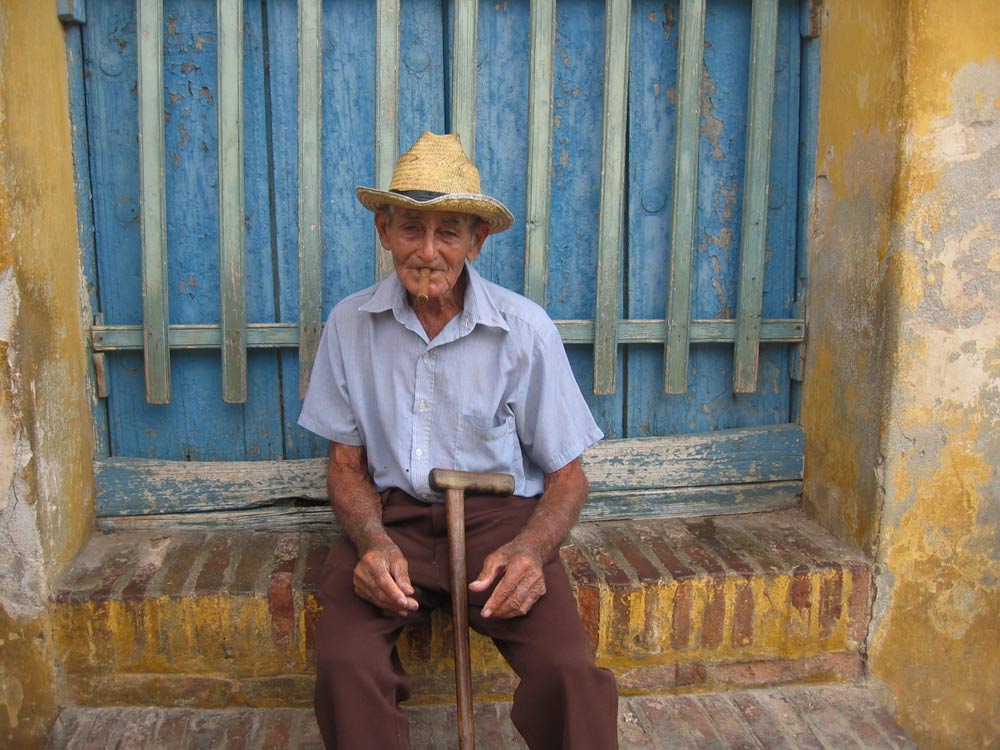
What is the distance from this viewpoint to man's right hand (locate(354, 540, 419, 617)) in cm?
203

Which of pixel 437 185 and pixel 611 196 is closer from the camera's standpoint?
pixel 437 185

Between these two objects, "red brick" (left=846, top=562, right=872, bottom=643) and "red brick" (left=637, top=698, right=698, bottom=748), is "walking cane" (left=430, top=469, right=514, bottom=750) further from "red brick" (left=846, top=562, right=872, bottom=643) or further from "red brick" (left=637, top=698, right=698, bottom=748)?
"red brick" (left=846, top=562, right=872, bottom=643)

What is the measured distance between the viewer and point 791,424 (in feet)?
9.78

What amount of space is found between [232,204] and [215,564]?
104 centimetres

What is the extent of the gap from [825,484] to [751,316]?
0.59 meters

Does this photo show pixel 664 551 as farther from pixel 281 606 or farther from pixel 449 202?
pixel 449 202

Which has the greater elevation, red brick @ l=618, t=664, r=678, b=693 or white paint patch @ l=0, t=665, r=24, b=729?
white paint patch @ l=0, t=665, r=24, b=729

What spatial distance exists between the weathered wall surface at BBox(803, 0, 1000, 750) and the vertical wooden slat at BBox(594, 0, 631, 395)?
0.64 meters

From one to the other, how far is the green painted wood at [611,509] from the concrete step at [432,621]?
5cm

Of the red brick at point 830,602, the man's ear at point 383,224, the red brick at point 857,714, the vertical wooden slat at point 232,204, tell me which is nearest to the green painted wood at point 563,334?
the vertical wooden slat at point 232,204

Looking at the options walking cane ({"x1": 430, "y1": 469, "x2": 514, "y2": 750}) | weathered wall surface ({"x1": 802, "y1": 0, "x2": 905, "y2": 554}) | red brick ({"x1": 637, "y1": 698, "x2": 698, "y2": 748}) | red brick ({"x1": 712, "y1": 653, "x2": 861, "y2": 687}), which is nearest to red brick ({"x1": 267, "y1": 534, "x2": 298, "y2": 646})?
walking cane ({"x1": 430, "y1": 469, "x2": 514, "y2": 750})

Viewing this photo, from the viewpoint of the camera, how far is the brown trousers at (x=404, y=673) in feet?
6.35

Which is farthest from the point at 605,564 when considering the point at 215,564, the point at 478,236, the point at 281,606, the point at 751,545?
the point at 215,564

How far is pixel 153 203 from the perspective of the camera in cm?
258
